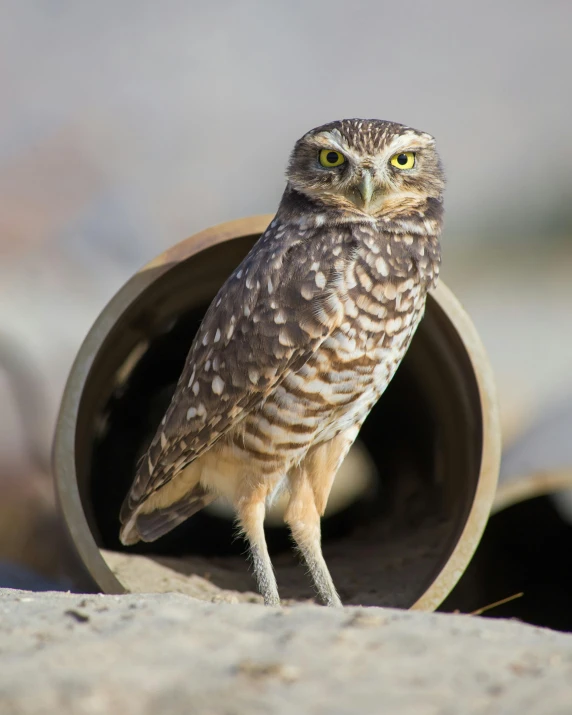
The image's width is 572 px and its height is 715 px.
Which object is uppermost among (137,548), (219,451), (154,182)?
(154,182)

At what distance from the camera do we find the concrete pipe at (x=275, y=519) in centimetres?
346

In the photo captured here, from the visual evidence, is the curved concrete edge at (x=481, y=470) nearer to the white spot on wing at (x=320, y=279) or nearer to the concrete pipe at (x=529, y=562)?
the white spot on wing at (x=320, y=279)

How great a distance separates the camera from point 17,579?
435cm

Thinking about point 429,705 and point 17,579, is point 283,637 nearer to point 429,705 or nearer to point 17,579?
point 429,705

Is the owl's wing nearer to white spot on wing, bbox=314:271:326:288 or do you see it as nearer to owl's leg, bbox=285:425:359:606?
white spot on wing, bbox=314:271:326:288

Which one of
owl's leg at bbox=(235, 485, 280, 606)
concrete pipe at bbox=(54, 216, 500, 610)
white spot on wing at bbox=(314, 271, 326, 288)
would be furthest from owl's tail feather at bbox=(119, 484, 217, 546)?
white spot on wing at bbox=(314, 271, 326, 288)

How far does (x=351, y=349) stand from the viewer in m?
2.97

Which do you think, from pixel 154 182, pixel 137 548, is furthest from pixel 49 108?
pixel 137 548

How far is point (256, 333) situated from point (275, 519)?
2.65m

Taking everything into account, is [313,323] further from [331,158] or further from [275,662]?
[275,662]

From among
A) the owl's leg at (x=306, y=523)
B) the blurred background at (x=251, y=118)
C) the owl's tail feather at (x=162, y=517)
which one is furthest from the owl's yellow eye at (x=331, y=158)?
the blurred background at (x=251, y=118)

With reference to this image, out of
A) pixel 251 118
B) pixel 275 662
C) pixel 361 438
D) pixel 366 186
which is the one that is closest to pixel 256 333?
pixel 366 186

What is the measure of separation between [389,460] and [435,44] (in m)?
3.60

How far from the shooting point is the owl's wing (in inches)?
115
